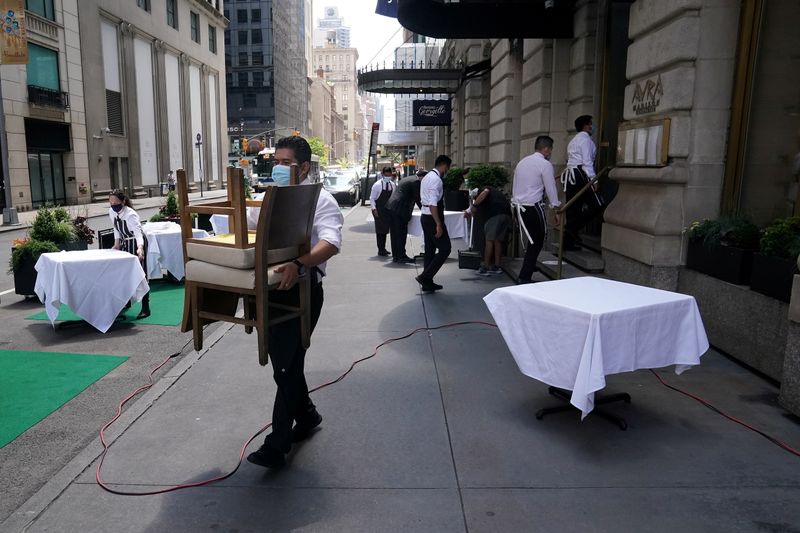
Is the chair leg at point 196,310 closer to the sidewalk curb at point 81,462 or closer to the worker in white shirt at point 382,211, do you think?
the sidewalk curb at point 81,462

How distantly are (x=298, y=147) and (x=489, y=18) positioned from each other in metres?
9.03

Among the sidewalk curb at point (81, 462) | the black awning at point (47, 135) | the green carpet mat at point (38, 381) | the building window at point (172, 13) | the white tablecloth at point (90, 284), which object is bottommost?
the green carpet mat at point (38, 381)

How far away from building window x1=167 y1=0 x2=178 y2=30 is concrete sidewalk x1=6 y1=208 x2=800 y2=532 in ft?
161

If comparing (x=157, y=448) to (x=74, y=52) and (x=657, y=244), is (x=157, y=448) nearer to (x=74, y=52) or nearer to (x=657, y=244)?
(x=657, y=244)

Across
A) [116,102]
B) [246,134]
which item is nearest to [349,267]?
[116,102]

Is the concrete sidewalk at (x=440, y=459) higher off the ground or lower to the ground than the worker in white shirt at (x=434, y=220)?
lower

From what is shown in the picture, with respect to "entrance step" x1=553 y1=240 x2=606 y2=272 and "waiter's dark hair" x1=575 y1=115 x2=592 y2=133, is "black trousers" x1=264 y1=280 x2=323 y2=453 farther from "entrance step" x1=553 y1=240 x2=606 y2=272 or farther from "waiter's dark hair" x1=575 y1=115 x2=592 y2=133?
"waiter's dark hair" x1=575 y1=115 x2=592 y2=133

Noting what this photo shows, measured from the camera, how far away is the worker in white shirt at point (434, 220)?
9336 mm

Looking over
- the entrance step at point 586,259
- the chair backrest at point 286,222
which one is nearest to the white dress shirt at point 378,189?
the entrance step at point 586,259

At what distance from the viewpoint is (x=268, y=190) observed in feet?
10.9

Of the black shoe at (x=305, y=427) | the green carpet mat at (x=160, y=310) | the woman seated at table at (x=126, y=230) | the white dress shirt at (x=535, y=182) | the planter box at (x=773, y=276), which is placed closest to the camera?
the black shoe at (x=305, y=427)

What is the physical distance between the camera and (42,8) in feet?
99.6

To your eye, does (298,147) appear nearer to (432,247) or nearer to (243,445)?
(243,445)

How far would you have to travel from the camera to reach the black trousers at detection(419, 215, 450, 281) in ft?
30.7
